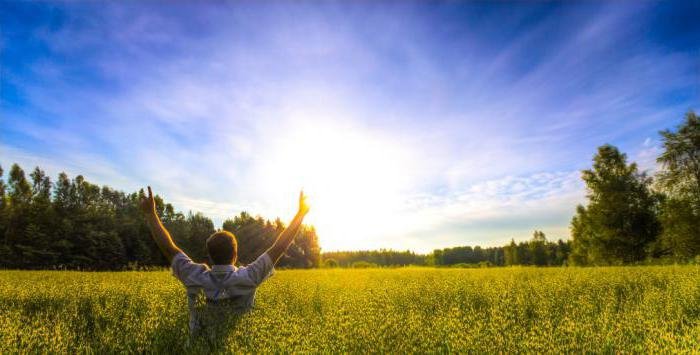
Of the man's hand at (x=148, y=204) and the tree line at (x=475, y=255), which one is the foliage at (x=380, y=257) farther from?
the man's hand at (x=148, y=204)

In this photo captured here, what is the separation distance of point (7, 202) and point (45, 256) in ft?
35.2

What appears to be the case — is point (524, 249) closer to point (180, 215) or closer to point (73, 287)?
point (180, 215)

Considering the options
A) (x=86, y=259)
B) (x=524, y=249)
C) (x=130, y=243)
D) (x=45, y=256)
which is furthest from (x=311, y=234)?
(x=524, y=249)

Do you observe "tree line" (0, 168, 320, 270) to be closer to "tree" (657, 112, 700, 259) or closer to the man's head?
the man's head

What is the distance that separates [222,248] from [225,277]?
27 centimetres

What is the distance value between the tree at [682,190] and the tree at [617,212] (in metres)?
2.44

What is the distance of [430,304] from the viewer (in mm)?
5789

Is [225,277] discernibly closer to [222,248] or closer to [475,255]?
[222,248]

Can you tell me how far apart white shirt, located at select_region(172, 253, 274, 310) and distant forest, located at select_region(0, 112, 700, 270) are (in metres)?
16.6

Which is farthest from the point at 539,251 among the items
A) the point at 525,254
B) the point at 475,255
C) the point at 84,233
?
the point at 84,233

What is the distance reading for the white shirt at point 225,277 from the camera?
335cm

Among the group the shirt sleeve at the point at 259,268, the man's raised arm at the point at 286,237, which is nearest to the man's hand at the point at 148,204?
the shirt sleeve at the point at 259,268

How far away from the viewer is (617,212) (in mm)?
33250

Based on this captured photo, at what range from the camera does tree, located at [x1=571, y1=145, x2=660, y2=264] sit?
3272 cm
